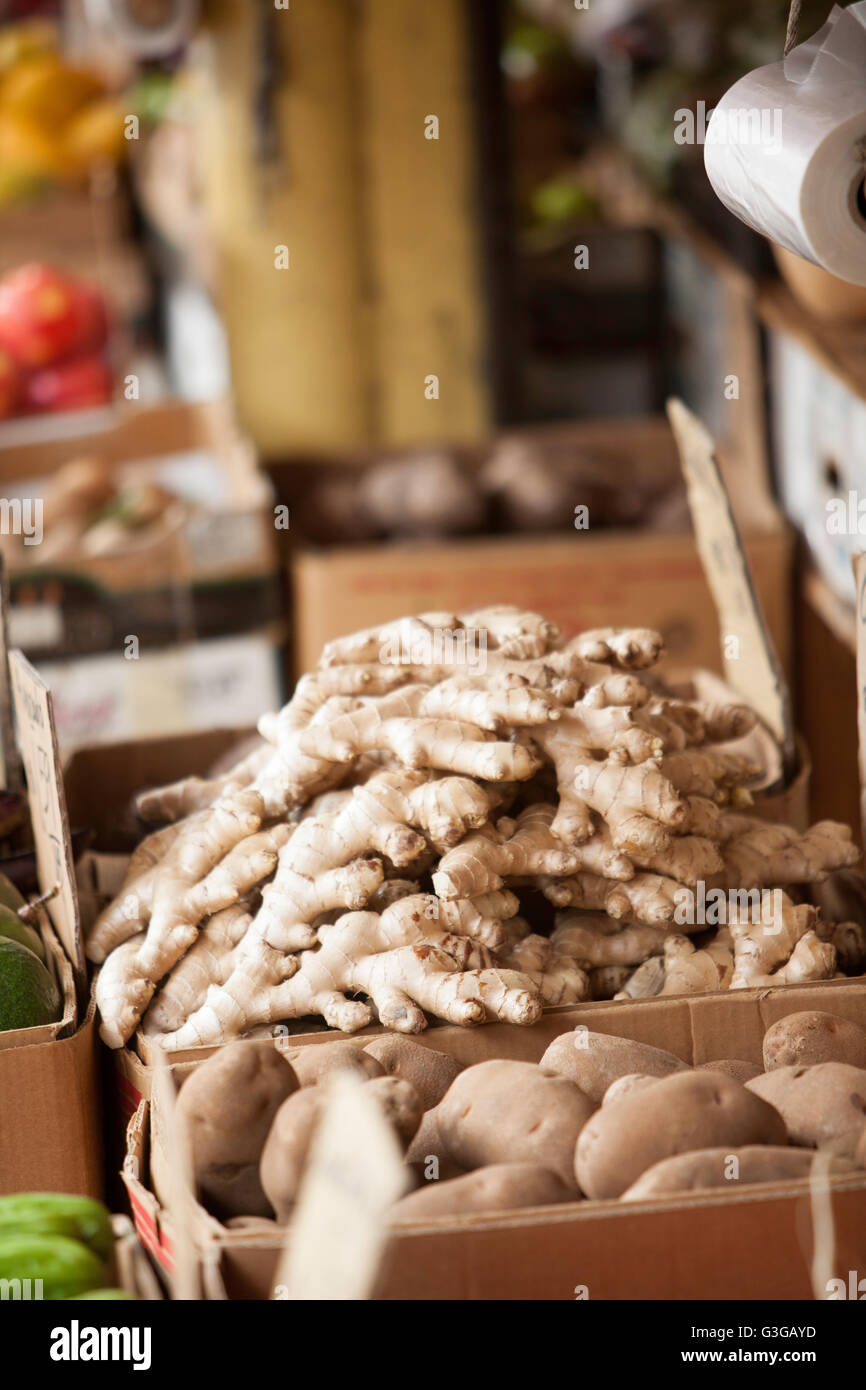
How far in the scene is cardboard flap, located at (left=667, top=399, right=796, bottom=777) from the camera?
5.03ft

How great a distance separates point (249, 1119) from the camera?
1048 mm

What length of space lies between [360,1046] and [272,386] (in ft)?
8.39

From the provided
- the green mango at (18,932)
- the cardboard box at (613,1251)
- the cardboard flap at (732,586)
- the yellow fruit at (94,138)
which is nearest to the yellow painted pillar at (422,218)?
the yellow fruit at (94,138)

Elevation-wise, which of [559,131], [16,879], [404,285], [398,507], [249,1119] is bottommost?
[249,1119]

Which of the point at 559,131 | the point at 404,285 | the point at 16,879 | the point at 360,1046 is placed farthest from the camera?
the point at 559,131

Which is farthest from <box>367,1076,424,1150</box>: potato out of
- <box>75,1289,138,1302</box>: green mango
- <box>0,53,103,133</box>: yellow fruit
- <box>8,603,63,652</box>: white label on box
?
<box>0,53,103,133</box>: yellow fruit

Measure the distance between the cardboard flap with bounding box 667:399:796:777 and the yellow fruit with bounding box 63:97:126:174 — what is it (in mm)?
3476

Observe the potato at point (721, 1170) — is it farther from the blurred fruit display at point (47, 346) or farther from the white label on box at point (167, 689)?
the blurred fruit display at point (47, 346)

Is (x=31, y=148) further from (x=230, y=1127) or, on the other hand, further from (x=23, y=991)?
(x=230, y=1127)

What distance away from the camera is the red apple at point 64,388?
395cm

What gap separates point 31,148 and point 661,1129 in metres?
4.33

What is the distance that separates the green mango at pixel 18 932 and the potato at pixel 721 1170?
0.63 meters
